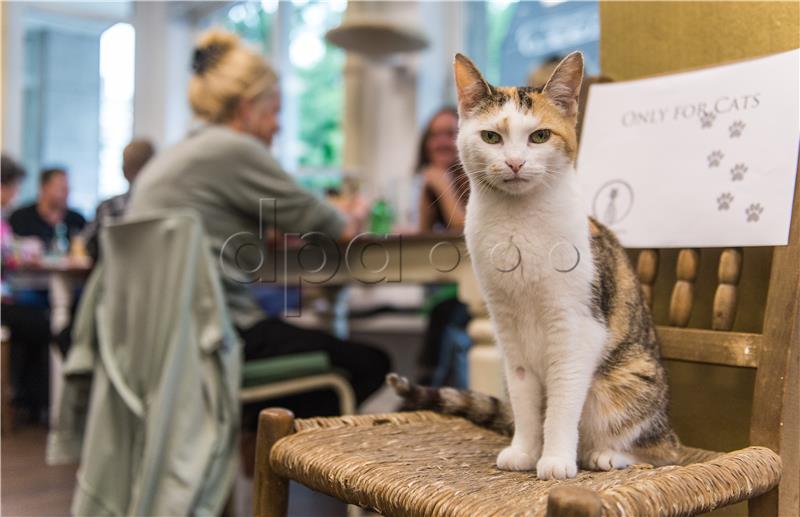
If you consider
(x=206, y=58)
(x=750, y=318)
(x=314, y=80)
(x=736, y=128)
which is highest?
(x=314, y=80)

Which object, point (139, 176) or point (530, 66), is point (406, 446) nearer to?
point (139, 176)

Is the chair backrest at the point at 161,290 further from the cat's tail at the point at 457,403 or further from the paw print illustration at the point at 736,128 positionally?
the paw print illustration at the point at 736,128

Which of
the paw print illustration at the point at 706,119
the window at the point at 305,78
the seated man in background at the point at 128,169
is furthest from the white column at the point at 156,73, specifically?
the paw print illustration at the point at 706,119

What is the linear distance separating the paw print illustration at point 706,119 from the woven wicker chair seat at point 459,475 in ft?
1.38

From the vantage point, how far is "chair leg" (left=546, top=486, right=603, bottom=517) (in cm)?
52

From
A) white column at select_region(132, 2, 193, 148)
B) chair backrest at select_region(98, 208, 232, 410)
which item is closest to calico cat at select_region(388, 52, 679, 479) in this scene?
chair backrest at select_region(98, 208, 232, 410)

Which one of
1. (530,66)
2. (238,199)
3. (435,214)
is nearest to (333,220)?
(238,199)

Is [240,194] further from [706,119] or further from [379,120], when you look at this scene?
[379,120]

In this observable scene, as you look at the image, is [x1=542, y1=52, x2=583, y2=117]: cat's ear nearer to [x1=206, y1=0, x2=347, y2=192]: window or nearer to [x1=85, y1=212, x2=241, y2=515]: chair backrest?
[x1=85, y1=212, x2=241, y2=515]: chair backrest

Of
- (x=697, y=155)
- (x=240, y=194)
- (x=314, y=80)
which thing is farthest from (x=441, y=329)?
(x=314, y=80)

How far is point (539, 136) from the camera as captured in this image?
0.73 metres

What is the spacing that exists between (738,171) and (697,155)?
0.21ft

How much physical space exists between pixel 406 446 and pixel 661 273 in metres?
0.50

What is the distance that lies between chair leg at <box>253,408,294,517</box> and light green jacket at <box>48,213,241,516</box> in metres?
0.44
